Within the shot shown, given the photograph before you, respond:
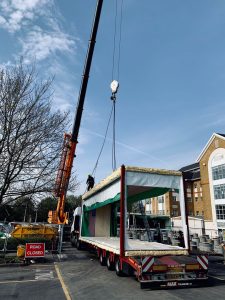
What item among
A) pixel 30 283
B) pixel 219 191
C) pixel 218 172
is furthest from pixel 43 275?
pixel 218 172

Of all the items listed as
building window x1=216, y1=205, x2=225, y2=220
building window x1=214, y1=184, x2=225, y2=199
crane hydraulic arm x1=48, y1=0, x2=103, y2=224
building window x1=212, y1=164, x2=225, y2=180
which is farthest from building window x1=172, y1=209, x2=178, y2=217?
crane hydraulic arm x1=48, y1=0, x2=103, y2=224

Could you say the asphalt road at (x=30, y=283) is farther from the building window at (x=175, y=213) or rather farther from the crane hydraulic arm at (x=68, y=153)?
the building window at (x=175, y=213)

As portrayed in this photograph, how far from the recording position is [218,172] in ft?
151

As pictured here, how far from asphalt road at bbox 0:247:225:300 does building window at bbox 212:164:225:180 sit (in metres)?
34.1

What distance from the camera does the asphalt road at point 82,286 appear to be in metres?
8.15

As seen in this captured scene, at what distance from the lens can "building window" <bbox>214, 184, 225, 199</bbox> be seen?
1768 inches

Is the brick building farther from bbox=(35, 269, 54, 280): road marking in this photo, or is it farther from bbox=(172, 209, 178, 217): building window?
bbox=(35, 269, 54, 280): road marking

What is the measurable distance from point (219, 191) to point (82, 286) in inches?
1600

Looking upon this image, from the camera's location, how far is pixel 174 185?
11.4 metres

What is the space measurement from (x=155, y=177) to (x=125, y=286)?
4.06m

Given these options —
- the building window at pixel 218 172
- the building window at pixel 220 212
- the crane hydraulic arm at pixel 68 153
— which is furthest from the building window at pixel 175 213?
the crane hydraulic arm at pixel 68 153

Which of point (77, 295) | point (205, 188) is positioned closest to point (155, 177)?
point (77, 295)

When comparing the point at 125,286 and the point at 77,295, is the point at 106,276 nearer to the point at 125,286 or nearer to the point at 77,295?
the point at 125,286

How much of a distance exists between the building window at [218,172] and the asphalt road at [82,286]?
34110 millimetres
